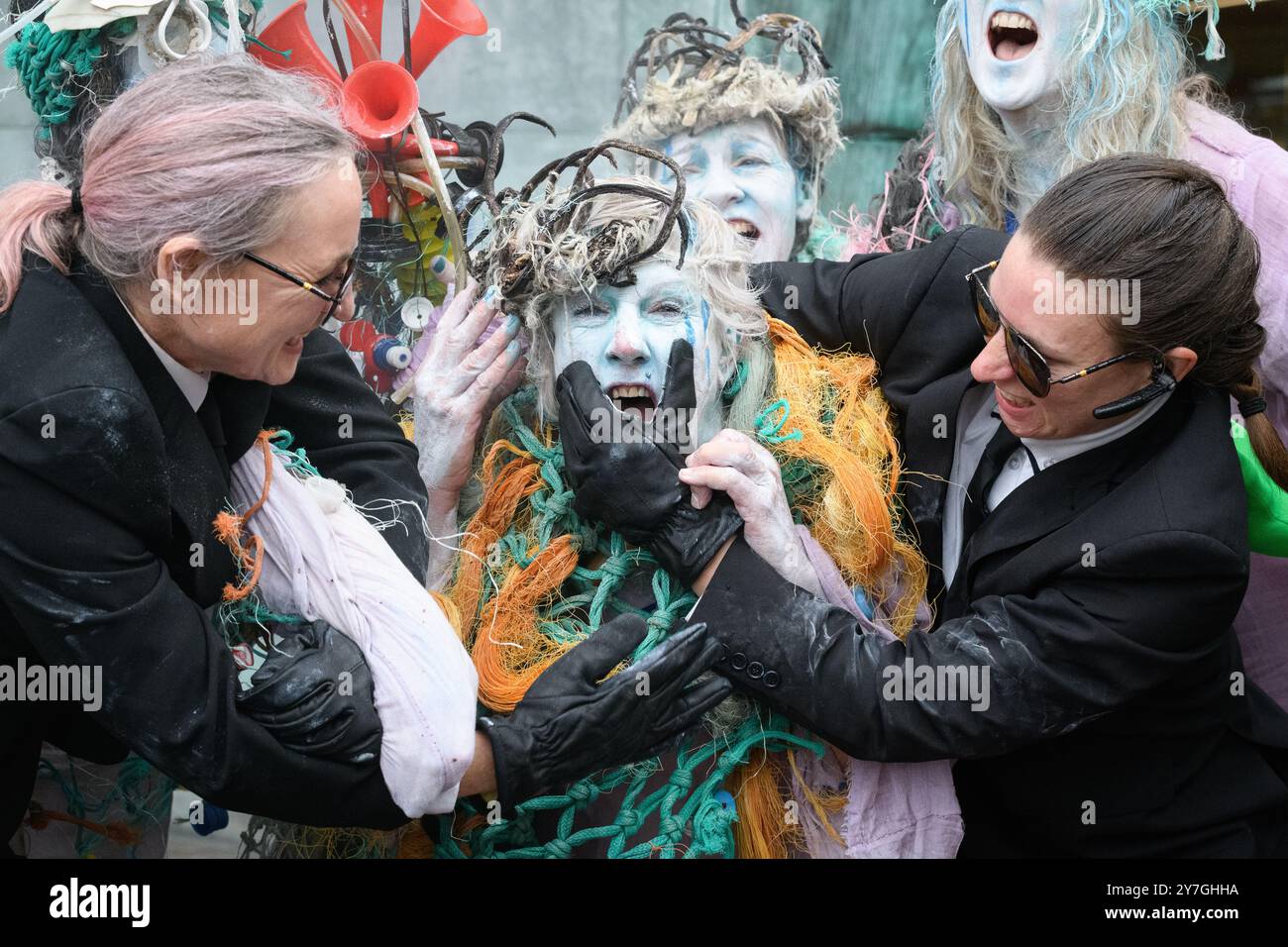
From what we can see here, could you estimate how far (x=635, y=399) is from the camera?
8.61ft

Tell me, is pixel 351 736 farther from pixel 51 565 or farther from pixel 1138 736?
pixel 1138 736

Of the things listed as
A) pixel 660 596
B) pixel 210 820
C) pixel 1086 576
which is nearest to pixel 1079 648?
pixel 1086 576

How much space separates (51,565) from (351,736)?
1.83ft

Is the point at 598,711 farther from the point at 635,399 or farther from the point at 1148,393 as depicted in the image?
the point at 1148,393

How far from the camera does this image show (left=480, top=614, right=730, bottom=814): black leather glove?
2301mm

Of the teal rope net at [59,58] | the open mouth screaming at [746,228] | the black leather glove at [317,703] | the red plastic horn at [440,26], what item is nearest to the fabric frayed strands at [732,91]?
the open mouth screaming at [746,228]

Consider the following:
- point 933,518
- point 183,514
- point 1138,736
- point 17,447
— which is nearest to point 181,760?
point 183,514

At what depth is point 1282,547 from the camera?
2.51 m

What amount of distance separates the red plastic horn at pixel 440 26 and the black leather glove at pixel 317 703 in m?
1.97

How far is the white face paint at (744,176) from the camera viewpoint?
3721mm

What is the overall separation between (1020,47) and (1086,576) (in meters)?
1.72

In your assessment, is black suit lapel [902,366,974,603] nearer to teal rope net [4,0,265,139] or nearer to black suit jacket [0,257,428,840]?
black suit jacket [0,257,428,840]

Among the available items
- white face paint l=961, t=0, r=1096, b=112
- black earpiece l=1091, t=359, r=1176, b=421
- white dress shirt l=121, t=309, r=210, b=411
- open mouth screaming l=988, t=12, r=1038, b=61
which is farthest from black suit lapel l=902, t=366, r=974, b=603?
white dress shirt l=121, t=309, r=210, b=411

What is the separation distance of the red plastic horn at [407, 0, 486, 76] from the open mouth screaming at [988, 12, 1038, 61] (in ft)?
4.62
